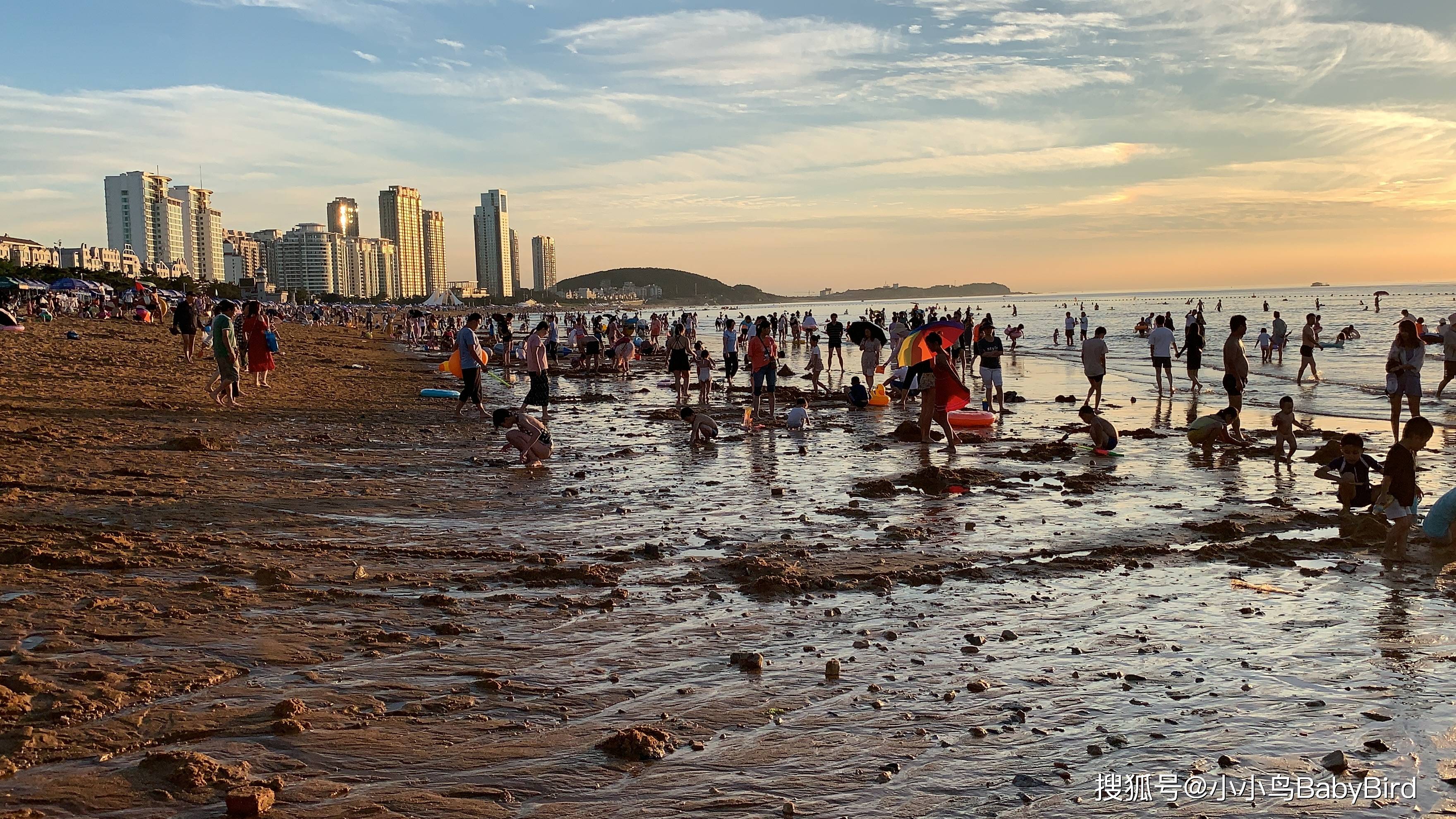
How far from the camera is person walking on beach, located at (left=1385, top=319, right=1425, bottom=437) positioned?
1303 centimetres

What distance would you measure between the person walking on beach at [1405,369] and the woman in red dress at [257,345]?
1855 cm

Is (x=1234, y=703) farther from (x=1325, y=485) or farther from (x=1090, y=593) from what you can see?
(x=1325, y=485)

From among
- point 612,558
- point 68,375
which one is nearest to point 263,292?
point 68,375

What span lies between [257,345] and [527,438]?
997 cm

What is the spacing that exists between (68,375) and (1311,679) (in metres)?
20.9

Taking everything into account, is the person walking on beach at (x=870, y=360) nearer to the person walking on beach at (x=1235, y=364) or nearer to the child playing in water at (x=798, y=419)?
the child playing in water at (x=798, y=419)

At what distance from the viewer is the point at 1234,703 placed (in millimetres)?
4820

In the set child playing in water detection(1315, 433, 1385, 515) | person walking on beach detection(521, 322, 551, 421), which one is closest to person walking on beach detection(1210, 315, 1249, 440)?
child playing in water detection(1315, 433, 1385, 515)

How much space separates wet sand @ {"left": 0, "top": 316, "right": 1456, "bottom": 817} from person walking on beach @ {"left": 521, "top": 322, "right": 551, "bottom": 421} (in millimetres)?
4985

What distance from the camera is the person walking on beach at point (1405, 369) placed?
1303cm

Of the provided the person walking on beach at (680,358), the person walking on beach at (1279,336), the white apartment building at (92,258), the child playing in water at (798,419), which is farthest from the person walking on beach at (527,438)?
the white apartment building at (92,258)

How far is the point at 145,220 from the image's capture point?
196 metres

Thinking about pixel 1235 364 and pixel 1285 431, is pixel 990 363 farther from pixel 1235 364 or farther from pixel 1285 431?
pixel 1285 431

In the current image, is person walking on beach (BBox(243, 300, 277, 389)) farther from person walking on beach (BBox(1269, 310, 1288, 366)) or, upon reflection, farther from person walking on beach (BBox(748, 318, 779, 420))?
person walking on beach (BBox(1269, 310, 1288, 366))
